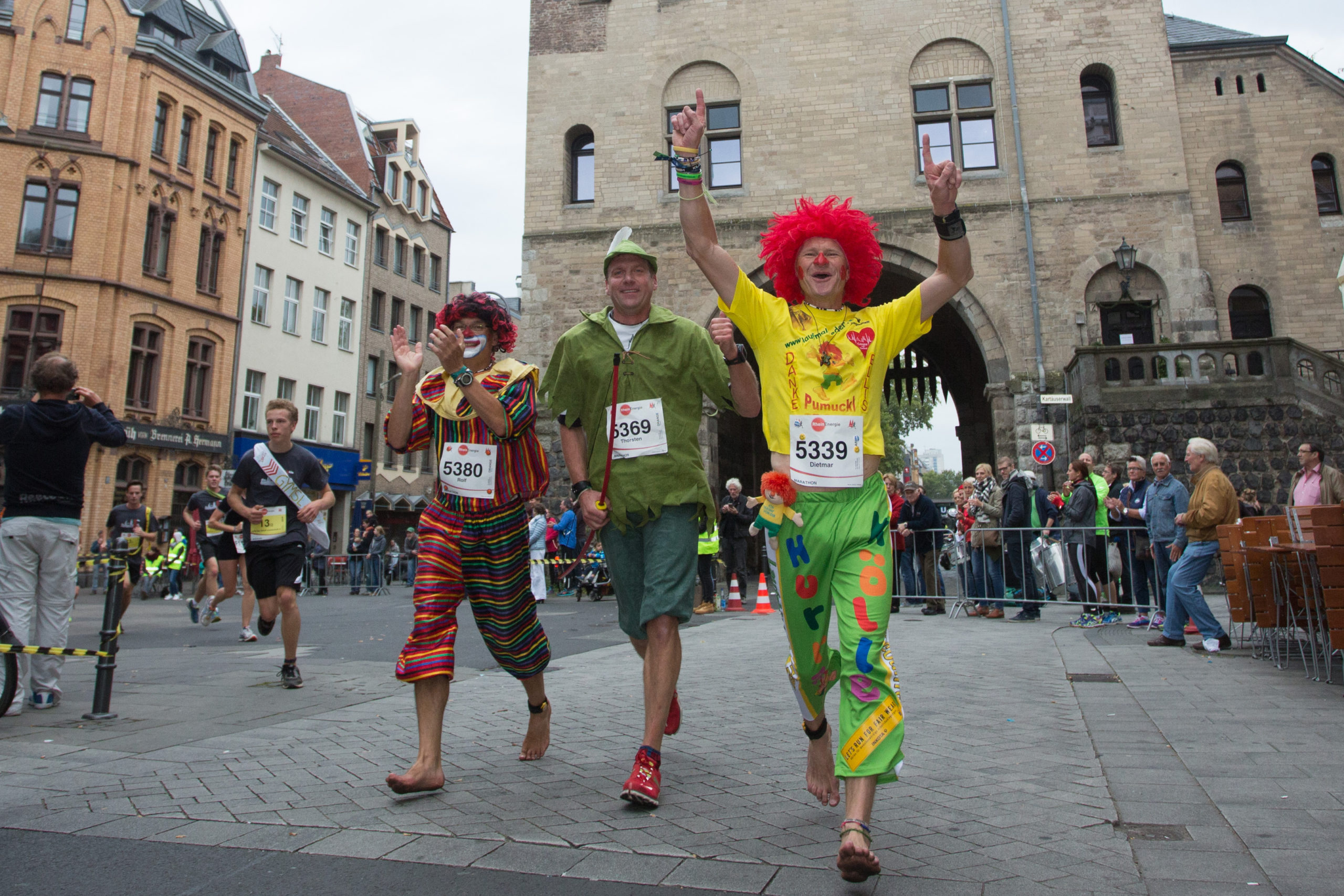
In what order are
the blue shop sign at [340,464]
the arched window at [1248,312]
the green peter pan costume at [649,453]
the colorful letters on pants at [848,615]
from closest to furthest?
the colorful letters on pants at [848,615], the green peter pan costume at [649,453], the arched window at [1248,312], the blue shop sign at [340,464]

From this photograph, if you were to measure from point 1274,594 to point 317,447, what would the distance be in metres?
31.1

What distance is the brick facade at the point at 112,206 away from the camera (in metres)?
24.3

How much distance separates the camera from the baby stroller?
1625 centimetres

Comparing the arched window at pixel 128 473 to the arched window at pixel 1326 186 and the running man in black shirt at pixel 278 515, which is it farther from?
the arched window at pixel 1326 186

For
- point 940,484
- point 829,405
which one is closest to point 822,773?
point 829,405

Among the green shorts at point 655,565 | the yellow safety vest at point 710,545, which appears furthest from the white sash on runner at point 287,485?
the yellow safety vest at point 710,545

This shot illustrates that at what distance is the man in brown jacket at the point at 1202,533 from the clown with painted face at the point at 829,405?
→ 5.35 meters

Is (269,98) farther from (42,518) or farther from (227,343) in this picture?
(42,518)

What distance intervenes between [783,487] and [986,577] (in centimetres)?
939

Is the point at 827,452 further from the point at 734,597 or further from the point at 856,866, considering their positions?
the point at 734,597

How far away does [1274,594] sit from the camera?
6773 mm

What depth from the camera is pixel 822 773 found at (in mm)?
3197

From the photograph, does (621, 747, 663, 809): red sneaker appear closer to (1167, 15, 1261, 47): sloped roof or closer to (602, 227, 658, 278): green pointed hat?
(602, 227, 658, 278): green pointed hat

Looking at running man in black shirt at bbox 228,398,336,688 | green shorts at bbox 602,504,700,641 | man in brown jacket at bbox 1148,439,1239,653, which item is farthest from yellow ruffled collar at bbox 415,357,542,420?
man in brown jacket at bbox 1148,439,1239,653
